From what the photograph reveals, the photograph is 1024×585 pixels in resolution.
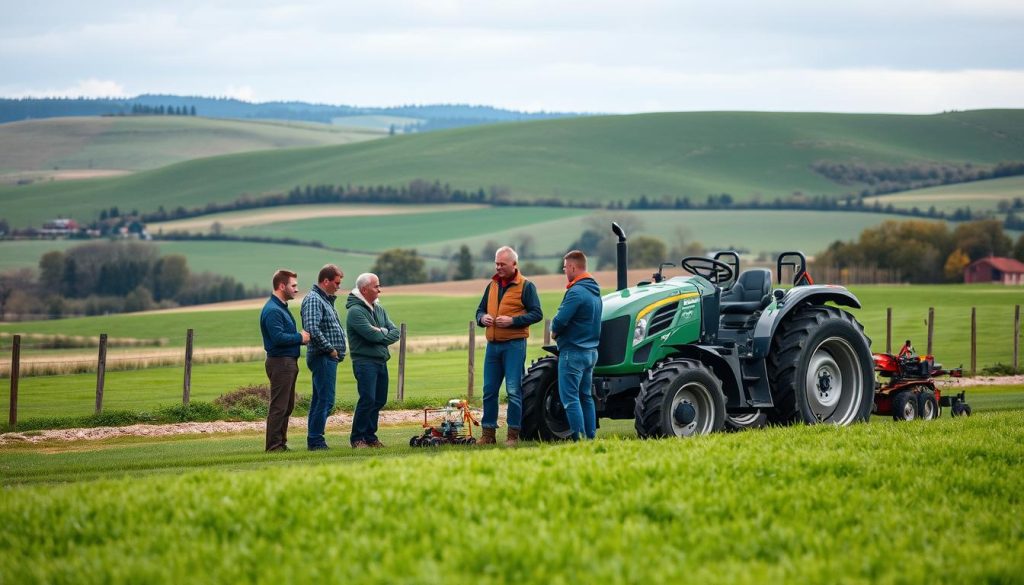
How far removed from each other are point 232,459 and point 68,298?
6512 cm

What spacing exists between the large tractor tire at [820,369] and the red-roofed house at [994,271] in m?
62.2

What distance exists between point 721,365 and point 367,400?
4.20 metres

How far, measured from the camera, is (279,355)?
15.3 m

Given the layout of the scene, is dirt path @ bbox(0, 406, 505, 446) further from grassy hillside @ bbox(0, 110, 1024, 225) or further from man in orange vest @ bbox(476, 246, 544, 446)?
grassy hillside @ bbox(0, 110, 1024, 225)

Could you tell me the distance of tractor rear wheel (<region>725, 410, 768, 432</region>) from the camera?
50.5 ft

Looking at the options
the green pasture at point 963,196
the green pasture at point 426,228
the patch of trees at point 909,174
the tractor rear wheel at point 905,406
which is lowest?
the tractor rear wheel at point 905,406

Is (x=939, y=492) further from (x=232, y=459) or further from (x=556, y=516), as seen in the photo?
(x=232, y=459)

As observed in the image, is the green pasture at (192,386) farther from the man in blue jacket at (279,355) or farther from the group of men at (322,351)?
the man in blue jacket at (279,355)

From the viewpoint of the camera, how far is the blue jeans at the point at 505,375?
14102 mm

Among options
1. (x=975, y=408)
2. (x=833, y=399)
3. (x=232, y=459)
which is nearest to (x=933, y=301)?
(x=975, y=408)

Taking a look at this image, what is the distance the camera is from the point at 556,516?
8.59 metres

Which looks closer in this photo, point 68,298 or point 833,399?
point 833,399

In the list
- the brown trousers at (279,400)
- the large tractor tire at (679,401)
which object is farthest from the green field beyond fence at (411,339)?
the large tractor tire at (679,401)

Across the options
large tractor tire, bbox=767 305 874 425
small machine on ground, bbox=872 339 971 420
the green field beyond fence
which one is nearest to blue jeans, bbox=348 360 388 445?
large tractor tire, bbox=767 305 874 425
